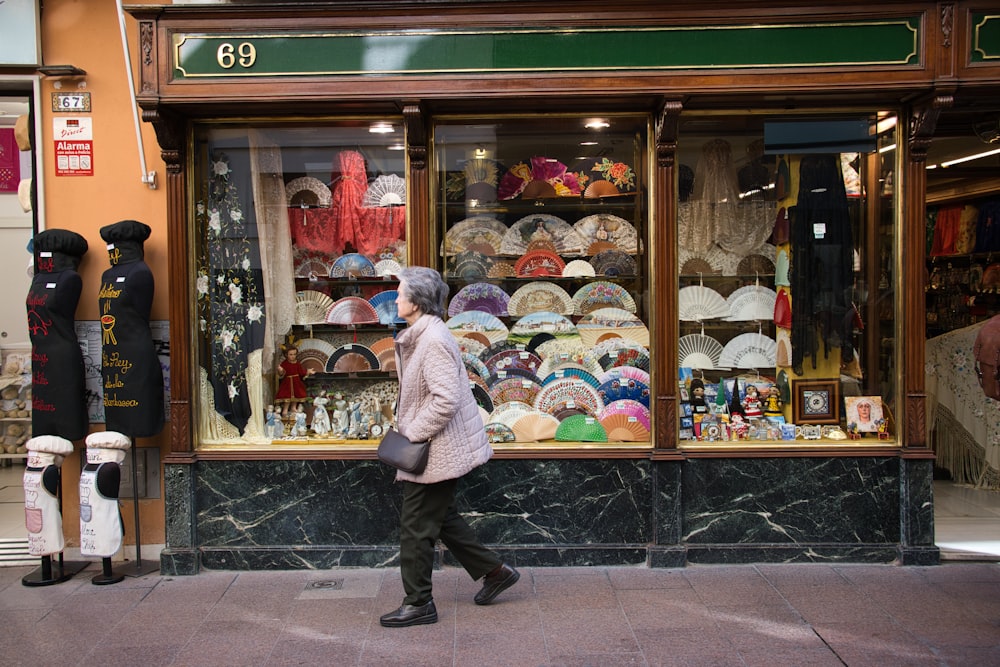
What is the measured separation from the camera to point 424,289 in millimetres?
4500

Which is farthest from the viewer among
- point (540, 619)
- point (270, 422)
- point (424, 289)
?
point (270, 422)

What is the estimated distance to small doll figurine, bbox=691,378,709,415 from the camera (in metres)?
5.89

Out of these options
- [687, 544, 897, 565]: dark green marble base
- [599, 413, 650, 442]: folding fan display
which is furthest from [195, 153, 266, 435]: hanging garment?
[687, 544, 897, 565]: dark green marble base

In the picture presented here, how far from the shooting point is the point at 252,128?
5754 mm

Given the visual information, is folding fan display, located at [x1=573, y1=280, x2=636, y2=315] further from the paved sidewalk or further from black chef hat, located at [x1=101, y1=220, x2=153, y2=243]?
black chef hat, located at [x1=101, y1=220, x2=153, y2=243]

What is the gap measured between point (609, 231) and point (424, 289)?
6.57ft

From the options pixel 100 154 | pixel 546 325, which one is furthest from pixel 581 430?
pixel 100 154

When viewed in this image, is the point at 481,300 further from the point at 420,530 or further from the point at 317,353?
the point at 420,530

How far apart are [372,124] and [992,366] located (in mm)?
4396

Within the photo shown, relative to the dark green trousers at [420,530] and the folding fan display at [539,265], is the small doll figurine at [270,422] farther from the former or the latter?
the folding fan display at [539,265]

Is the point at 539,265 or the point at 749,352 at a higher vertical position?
the point at 539,265

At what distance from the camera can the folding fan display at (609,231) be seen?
589 cm

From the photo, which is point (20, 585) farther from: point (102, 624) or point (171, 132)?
point (171, 132)

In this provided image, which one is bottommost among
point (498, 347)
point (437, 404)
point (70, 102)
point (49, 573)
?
point (49, 573)
